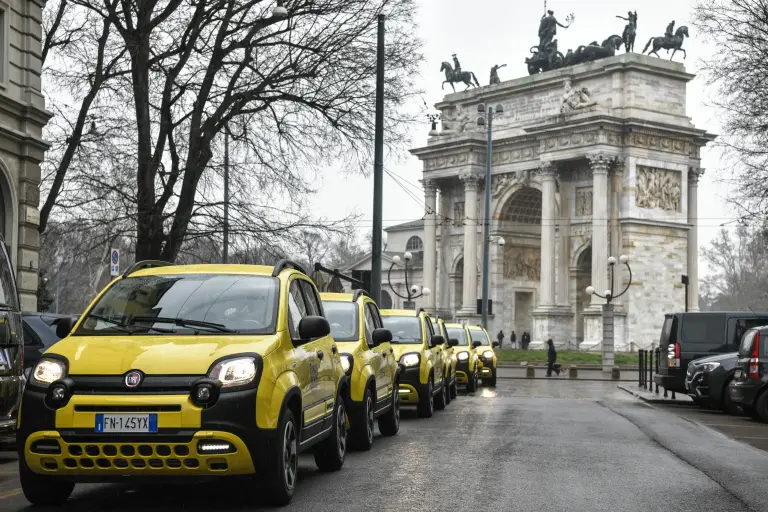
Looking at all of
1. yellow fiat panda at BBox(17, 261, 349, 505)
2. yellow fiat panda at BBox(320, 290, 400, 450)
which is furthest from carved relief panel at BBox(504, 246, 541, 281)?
yellow fiat panda at BBox(17, 261, 349, 505)

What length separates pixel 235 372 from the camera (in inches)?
339

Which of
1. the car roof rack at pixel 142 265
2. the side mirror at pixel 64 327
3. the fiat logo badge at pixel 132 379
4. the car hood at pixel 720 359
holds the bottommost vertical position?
the car hood at pixel 720 359

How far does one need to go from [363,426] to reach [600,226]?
56.4 m

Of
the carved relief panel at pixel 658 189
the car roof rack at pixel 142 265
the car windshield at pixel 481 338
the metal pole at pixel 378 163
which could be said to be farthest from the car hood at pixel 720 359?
the carved relief panel at pixel 658 189

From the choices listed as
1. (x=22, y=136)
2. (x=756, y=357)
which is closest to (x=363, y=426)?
(x=756, y=357)

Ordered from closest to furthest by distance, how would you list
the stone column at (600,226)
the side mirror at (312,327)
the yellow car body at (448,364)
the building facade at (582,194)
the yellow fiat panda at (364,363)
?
the side mirror at (312,327)
the yellow fiat panda at (364,363)
the yellow car body at (448,364)
the stone column at (600,226)
the building facade at (582,194)

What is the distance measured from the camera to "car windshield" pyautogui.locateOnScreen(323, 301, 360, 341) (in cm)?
1398

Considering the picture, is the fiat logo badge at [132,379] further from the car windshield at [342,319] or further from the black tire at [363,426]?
the car windshield at [342,319]

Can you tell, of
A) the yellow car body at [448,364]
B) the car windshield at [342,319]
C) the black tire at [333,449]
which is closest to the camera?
the black tire at [333,449]

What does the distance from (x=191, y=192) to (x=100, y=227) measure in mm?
2145

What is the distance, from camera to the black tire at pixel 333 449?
439 inches

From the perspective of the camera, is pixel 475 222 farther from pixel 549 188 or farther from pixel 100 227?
pixel 100 227

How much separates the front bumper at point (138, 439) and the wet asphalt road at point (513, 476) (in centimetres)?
62

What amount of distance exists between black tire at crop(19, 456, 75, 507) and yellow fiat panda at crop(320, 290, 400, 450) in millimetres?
Result: 4193
